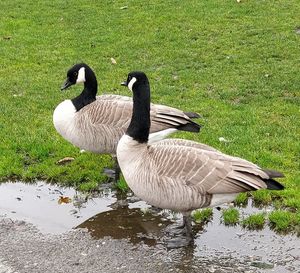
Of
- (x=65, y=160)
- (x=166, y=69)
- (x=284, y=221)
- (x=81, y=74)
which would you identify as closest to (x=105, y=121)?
(x=81, y=74)

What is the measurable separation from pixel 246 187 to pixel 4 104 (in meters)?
5.98

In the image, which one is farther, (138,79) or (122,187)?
(122,187)

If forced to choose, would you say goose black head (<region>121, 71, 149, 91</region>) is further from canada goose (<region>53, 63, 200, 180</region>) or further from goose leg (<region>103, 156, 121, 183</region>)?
goose leg (<region>103, 156, 121, 183</region>)

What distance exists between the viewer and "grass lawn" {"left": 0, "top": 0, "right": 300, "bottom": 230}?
27.3ft

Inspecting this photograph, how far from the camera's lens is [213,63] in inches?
503

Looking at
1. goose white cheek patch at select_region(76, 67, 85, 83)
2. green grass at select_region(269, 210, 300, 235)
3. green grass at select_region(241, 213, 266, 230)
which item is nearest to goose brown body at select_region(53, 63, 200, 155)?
goose white cheek patch at select_region(76, 67, 85, 83)

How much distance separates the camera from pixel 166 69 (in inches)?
490

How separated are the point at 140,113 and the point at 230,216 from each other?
1553mm

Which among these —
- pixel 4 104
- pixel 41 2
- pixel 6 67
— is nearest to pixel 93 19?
pixel 41 2

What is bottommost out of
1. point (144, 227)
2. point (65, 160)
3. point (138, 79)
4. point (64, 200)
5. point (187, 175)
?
point (144, 227)

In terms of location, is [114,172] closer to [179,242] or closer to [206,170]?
[179,242]

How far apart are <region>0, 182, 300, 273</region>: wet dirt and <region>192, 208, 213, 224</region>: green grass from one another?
74 millimetres

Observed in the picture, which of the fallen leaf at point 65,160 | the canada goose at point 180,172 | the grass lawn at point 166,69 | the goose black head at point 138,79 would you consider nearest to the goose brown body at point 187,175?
the canada goose at point 180,172

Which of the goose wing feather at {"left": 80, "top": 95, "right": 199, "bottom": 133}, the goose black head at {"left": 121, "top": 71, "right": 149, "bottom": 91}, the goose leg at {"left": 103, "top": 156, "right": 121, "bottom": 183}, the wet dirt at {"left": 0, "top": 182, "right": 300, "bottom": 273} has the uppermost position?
the goose black head at {"left": 121, "top": 71, "right": 149, "bottom": 91}
